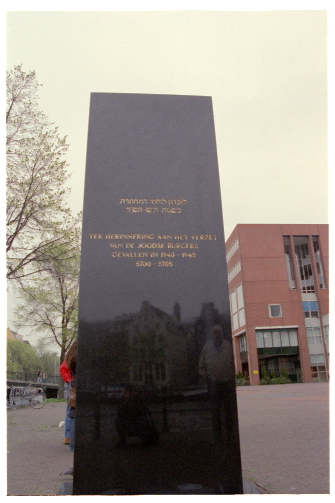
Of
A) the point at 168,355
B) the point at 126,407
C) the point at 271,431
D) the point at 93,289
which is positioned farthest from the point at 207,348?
the point at 271,431

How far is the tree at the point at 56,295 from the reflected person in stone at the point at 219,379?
12644 mm

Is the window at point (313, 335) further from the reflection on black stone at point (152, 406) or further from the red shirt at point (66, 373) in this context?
the reflection on black stone at point (152, 406)

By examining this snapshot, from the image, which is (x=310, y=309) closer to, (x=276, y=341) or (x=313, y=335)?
(x=313, y=335)

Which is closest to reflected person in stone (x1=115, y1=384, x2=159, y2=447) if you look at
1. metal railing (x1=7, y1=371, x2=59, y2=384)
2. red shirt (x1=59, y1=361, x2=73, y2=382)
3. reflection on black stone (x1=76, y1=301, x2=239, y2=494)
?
reflection on black stone (x1=76, y1=301, x2=239, y2=494)

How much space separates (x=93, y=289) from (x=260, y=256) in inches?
1787

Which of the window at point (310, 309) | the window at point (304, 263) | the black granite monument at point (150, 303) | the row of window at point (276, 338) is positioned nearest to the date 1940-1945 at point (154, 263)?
the black granite monument at point (150, 303)

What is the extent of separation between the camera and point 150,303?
4.88m

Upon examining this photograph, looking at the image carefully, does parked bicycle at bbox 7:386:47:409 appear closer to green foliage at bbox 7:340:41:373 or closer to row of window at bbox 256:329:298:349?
row of window at bbox 256:329:298:349

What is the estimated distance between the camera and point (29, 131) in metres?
16.0

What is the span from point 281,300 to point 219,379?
4458cm

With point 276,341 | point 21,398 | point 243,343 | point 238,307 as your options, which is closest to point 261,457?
point 21,398

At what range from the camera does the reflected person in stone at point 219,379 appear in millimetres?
4535
